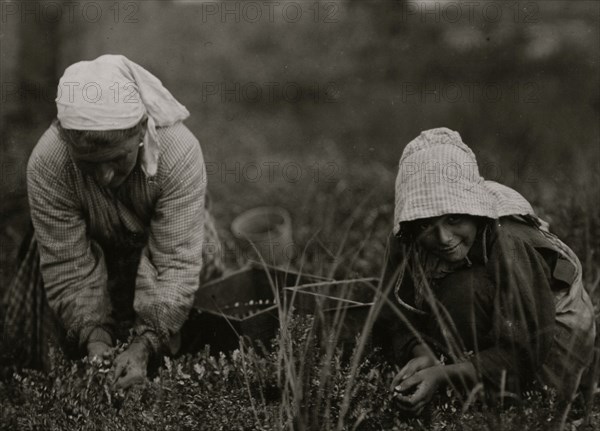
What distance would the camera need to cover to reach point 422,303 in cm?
279

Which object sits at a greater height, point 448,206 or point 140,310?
point 448,206

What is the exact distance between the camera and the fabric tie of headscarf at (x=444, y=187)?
2.45 meters

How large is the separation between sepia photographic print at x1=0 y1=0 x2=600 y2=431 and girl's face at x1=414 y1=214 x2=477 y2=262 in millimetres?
10

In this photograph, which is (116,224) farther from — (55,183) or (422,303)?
(422,303)

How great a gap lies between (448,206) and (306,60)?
12.9 ft

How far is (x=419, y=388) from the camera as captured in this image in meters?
2.43

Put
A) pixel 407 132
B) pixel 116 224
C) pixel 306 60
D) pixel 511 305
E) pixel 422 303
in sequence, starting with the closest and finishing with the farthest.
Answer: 1. pixel 511 305
2. pixel 422 303
3. pixel 116 224
4. pixel 407 132
5. pixel 306 60

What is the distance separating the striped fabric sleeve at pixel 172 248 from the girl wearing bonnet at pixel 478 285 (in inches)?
38.5

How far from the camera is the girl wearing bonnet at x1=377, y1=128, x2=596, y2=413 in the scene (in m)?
2.43

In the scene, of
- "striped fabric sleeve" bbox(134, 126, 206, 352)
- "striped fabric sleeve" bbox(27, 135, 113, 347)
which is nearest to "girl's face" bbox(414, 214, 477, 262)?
"striped fabric sleeve" bbox(134, 126, 206, 352)

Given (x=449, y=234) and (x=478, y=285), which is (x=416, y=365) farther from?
(x=449, y=234)

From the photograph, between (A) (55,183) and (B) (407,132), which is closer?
(A) (55,183)

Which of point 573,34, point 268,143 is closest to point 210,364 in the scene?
point 573,34

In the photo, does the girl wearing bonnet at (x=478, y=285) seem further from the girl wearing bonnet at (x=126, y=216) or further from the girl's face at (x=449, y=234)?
the girl wearing bonnet at (x=126, y=216)
